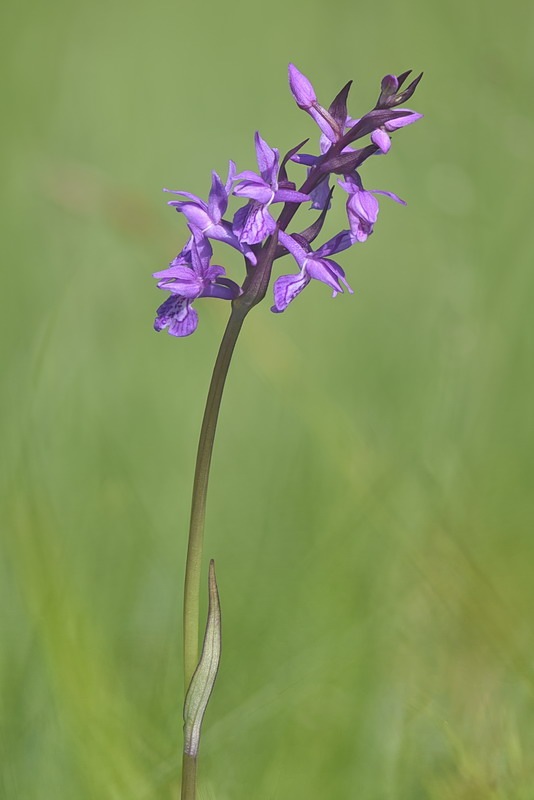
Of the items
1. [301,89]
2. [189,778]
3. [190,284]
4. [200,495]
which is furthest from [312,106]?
[189,778]

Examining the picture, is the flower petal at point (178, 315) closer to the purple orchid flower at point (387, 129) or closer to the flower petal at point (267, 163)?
Result: the flower petal at point (267, 163)

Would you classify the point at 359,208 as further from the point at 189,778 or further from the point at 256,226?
the point at 189,778

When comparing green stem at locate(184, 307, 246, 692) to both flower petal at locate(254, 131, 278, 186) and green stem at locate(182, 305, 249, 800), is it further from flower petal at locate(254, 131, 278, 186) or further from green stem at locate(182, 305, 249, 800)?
flower petal at locate(254, 131, 278, 186)

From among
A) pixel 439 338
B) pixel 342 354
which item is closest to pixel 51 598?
pixel 439 338

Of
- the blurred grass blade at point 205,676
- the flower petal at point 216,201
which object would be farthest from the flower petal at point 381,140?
the blurred grass blade at point 205,676

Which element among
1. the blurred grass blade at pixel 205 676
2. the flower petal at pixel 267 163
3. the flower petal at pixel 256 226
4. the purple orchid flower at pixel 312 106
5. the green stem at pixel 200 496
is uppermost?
the purple orchid flower at pixel 312 106

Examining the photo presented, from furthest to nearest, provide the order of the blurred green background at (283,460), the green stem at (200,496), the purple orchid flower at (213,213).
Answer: the blurred green background at (283,460) < the purple orchid flower at (213,213) < the green stem at (200,496)
